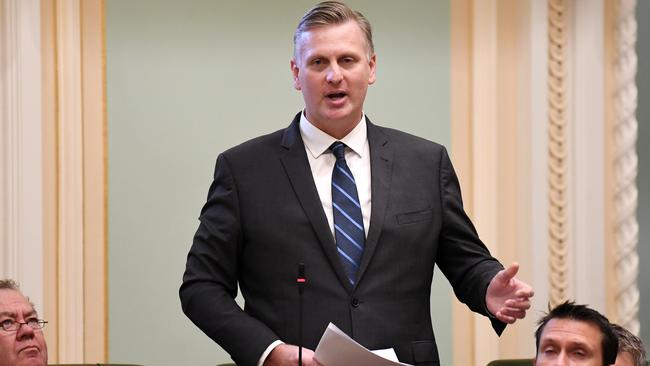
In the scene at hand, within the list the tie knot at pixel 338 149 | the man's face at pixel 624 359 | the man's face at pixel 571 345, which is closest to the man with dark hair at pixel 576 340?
the man's face at pixel 571 345

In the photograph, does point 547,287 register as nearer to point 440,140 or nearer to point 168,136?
point 440,140

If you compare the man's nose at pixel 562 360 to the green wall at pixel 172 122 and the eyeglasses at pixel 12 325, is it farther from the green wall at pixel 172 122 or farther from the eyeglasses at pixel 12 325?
the green wall at pixel 172 122

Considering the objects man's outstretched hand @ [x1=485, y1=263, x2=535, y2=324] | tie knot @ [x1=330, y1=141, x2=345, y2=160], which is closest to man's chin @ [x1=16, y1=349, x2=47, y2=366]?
tie knot @ [x1=330, y1=141, x2=345, y2=160]

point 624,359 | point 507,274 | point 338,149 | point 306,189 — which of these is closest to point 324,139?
→ point 338,149

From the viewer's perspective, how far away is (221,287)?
3.25 metres

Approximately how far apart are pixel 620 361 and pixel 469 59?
2195 mm

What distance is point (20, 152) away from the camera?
521cm

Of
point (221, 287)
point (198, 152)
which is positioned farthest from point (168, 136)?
point (221, 287)

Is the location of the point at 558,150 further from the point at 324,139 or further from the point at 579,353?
the point at 324,139

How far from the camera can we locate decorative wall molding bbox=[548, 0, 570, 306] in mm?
5594

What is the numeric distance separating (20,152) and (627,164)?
112 inches

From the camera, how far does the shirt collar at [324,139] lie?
11.2ft

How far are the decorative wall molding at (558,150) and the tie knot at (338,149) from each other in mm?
2449

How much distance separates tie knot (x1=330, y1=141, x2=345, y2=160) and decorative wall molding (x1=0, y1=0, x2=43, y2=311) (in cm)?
228
